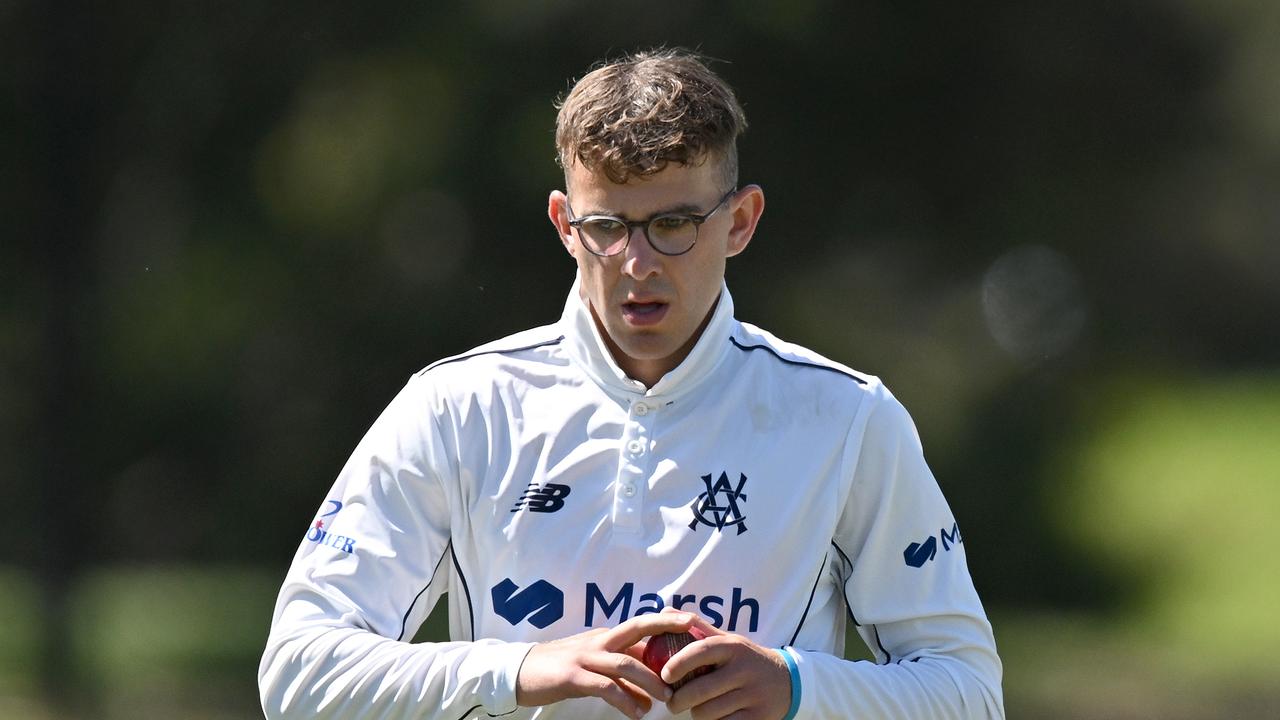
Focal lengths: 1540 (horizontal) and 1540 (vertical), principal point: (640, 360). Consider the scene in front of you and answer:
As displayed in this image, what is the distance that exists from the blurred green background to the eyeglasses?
8.63m

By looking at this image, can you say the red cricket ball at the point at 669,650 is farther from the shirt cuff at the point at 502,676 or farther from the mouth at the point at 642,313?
the mouth at the point at 642,313

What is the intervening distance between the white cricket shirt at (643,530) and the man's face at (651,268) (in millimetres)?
47

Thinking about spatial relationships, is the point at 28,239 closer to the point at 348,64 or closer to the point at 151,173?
the point at 151,173

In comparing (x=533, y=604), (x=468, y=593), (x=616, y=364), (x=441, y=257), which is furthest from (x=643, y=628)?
(x=441, y=257)

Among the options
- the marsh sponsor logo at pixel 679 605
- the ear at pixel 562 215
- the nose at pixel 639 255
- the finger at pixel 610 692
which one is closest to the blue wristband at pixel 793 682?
the marsh sponsor logo at pixel 679 605

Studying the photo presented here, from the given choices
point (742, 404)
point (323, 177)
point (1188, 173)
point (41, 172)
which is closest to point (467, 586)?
point (742, 404)

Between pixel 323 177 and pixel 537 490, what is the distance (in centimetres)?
944

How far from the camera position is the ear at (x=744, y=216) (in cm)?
248

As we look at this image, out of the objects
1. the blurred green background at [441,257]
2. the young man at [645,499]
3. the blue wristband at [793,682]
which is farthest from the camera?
the blurred green background at [441,257]

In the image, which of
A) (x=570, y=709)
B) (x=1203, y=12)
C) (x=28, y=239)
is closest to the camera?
(x=570, y=709)

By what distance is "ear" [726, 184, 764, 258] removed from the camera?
2.48 metres

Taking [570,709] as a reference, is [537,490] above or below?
above

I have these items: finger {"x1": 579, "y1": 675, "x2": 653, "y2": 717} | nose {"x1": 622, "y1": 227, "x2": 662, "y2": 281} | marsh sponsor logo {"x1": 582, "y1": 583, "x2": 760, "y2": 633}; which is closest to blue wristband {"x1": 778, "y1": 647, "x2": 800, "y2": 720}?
marsh sponsor logo {"x1": 582, "y1": 583, "x2": 760, "y2": 633}

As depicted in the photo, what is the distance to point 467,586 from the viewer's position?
7.88 feet
